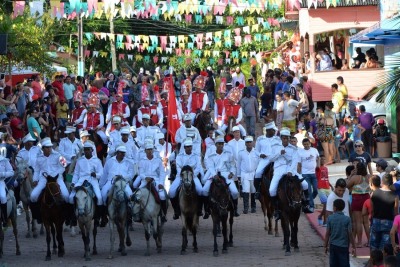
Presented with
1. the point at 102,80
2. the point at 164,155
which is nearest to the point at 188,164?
the point at 164,155

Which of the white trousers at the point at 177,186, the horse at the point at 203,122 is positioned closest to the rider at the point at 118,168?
the white trousers at the point at 177,186

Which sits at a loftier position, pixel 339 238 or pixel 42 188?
pixel 42 188

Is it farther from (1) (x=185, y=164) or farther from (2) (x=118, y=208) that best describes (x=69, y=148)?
(2) (x=118, y=208)

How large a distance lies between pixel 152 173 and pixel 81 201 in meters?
1.87

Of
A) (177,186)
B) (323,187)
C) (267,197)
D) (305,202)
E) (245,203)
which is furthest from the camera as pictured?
(245,203)

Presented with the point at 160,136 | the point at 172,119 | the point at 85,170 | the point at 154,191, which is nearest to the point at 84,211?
the point at 85,170

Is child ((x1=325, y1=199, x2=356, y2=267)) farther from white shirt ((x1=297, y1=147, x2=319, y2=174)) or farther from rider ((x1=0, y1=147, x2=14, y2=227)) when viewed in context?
white shirt ((x1=297, y1=147, x2=319, y2=174))

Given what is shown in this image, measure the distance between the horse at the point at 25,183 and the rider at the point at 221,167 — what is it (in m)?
4.18

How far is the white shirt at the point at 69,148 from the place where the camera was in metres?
25.8

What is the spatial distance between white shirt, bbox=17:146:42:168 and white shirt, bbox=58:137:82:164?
0.56 metres

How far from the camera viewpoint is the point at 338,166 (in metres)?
35.0

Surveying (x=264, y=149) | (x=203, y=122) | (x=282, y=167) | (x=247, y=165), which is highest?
(x=203, y=122)

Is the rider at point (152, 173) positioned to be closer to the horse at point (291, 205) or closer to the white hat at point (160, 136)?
the horse at point (291, 205)

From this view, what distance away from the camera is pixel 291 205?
22.8m
